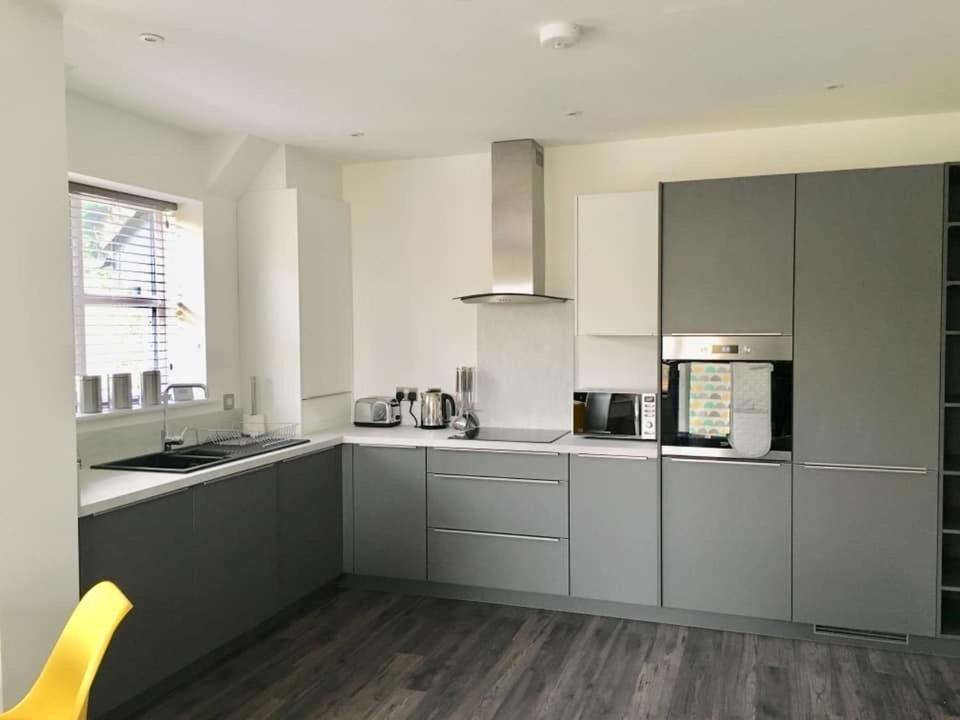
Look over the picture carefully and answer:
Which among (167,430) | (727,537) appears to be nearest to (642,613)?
(727,537)

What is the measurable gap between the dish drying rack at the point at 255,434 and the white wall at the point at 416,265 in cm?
71

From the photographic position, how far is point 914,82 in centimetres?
334

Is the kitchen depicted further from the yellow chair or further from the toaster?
the yellow chair

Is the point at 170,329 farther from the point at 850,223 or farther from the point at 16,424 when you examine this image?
the point at 850,223

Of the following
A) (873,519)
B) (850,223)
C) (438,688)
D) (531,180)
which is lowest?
(438,688)

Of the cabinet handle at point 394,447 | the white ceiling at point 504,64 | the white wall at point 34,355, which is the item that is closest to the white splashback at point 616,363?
the cabinet handle at point 394,447

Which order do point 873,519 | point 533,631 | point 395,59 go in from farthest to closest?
point 533,631, point 873,519, point 395,59

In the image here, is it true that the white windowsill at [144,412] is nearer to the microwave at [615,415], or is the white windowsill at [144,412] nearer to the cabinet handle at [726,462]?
the microwave at [615,415]

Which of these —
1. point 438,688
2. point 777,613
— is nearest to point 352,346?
point 438,688

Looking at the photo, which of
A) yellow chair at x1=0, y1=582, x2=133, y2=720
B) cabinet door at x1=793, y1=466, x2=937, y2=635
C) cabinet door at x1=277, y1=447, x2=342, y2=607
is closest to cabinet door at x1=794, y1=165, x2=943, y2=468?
cabinet door at x1=793, y1=466, x2=937, y2=635

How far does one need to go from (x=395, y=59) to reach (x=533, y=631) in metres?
2.64

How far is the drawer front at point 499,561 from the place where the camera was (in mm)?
3961

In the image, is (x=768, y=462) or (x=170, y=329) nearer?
(x=768, y=462)

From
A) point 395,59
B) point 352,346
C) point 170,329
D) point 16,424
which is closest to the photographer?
point 16,424
